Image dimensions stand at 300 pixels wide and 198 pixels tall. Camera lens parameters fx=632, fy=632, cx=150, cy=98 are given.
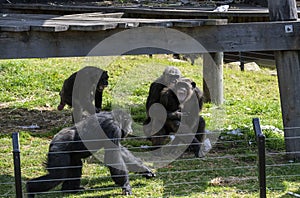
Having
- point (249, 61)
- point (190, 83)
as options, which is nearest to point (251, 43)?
point (190, 83)

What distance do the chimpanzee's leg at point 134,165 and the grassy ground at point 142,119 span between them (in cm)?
8

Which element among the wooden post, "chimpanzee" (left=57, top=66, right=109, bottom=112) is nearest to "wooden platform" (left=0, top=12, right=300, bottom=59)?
the wooden post

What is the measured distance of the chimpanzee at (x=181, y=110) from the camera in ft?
24.0

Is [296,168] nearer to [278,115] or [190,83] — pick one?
[190,83]

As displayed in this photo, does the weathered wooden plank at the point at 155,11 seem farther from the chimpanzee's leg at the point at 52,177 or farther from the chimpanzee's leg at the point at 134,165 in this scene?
the chimpanzee's leg at the point at 52,177

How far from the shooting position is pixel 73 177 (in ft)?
20.0

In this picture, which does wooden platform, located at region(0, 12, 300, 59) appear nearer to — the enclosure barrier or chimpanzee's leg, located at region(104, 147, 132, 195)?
chimpanzee's leg, located at region(104, 147, 132, 195)

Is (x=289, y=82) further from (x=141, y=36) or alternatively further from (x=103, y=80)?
(x=103, y=80)

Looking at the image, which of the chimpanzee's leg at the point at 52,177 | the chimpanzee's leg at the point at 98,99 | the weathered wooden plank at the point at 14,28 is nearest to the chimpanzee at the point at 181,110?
the chimpanzee's leg at the point at 98,99

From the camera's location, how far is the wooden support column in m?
9.21

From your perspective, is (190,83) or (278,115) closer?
(190,83)

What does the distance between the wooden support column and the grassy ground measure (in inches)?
8.1

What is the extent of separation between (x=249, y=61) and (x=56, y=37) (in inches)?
275

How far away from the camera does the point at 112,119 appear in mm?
6121
